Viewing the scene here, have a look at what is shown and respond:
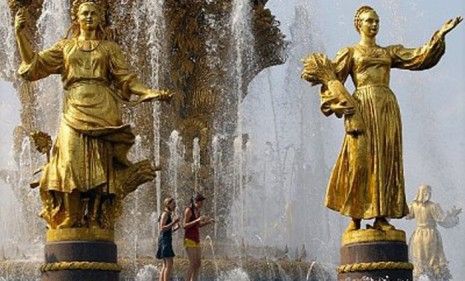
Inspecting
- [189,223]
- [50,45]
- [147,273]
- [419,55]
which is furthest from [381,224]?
[50,45]

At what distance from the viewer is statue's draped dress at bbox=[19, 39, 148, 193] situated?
12.6 m

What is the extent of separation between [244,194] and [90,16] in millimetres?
9169

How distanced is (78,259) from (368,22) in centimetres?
471

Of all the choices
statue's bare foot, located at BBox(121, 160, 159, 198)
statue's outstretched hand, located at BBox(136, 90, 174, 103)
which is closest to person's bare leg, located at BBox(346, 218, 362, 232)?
statue's bare foot, located at BBox(121, 160, 159, 198)

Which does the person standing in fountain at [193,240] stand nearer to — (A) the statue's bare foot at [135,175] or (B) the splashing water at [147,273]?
(A) the statue's bare foot at [135,175]

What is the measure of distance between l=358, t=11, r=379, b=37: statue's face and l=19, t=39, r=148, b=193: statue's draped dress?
294 cm

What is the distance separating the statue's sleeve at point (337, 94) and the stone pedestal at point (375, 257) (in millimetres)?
1543

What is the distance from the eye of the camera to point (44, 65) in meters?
13.2

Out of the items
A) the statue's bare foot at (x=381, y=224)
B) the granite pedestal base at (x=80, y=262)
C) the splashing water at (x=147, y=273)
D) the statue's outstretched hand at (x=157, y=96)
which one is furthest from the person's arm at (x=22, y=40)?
the splashing water at (x=147, y=273)

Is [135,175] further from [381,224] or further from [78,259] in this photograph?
[381,224]

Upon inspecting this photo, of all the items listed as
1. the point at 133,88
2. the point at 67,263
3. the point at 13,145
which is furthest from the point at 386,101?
the point at 13,145

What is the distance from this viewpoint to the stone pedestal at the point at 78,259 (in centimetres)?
1243

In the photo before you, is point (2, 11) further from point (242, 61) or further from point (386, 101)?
point (386, 101)

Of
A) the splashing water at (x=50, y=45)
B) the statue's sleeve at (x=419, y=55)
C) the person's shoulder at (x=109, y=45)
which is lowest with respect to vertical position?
the statue's sleeve at (x=419, y=55)
